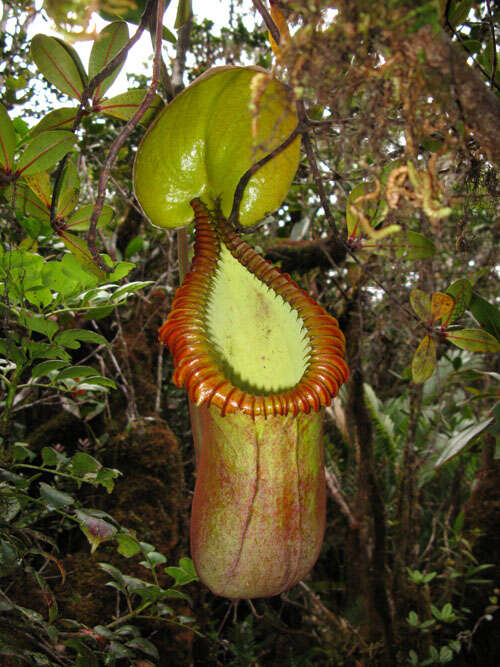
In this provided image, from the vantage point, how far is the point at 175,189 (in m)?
0.93

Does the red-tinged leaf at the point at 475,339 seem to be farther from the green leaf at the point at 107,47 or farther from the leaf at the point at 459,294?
the green leaf at the point at 107,47

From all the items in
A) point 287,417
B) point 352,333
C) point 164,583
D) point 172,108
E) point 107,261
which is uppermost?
point 172,108

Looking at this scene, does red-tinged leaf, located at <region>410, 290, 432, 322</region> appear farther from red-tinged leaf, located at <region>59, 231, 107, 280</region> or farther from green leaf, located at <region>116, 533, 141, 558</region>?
green leaf, located at <region>116, 533, 141, 558</region>

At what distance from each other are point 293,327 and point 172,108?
47 cm

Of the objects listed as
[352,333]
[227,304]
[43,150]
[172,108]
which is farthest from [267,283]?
[352,333]

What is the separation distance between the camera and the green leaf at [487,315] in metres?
0.98

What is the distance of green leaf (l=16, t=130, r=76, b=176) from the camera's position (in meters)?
0.69

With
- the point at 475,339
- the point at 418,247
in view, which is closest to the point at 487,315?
the point at 475,339

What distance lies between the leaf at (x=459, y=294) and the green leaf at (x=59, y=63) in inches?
28.2

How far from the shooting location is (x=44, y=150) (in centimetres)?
69

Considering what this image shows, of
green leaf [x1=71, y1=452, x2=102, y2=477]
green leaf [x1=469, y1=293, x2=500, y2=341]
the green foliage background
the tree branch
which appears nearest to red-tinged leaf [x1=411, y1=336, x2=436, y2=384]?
the green foliage background

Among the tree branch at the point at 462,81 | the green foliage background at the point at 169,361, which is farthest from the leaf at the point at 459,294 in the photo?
the tree branch at the point at 462,81

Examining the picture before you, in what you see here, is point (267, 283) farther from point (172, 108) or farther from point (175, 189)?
point (172, 108)

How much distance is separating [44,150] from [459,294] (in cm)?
76
